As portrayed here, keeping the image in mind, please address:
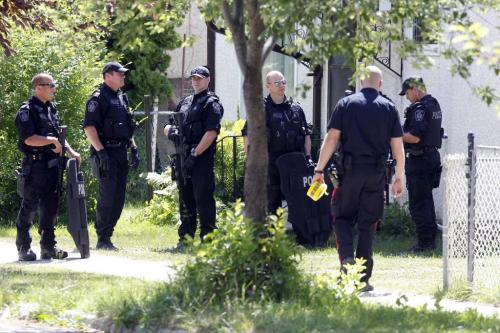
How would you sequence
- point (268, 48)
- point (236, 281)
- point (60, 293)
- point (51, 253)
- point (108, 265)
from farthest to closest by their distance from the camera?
point (51, 253), point (108, 265), point (60, 293), point (268, 48), point (236, 281)

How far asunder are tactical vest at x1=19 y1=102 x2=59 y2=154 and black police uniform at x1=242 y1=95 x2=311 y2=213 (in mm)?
2209

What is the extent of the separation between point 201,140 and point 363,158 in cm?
307

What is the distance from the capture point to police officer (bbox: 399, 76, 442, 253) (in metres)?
12.3

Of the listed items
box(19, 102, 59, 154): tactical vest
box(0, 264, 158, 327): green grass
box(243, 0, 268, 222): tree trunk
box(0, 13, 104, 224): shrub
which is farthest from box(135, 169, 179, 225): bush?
box(243, 0, 268, 222): tree trunk

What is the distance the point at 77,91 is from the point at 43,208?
14.1ft

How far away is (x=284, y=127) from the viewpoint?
42.1 ft

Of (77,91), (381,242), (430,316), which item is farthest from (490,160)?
(77,91)

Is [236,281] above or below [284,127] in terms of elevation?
below

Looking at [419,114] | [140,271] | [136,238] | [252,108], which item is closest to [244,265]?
[252,108]

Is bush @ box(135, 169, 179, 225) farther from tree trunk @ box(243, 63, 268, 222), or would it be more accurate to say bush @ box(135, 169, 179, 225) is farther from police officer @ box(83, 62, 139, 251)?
tree trunk @ box(243, 63, 268, 222)

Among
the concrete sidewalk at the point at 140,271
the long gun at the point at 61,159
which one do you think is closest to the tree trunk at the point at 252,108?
the concrete sidewalk at the point at 140,271

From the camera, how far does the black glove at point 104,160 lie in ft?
40.4

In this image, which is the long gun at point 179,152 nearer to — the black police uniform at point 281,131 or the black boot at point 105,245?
the black police uniform at point 281,131

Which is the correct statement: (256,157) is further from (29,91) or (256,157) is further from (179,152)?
(29,91)
